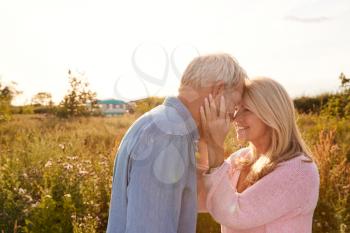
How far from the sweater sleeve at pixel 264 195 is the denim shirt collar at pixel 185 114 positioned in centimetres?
59

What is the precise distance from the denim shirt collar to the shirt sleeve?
0.14 meters

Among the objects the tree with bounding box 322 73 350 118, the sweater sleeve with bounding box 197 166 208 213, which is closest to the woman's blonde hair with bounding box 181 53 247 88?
the sweater sleeve with bounding box 197 166 208 213

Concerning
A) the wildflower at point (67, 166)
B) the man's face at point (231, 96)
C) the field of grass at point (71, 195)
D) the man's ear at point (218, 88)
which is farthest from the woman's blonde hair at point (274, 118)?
the wildflower at point (67, 166)

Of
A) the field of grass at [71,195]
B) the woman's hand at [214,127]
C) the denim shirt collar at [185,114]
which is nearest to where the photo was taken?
the denim shirt collar at [185,114]

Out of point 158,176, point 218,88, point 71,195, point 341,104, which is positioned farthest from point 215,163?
point 341,104

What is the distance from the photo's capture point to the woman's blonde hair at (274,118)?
3.10 metres

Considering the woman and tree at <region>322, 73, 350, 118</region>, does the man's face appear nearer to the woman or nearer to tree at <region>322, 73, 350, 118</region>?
the woman

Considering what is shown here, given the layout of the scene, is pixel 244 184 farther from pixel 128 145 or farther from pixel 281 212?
pixel 128 145

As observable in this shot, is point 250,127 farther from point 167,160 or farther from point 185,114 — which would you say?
point 167,160

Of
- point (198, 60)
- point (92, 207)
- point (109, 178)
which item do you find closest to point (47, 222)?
point (92, 207)

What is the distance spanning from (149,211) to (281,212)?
3.59 ft

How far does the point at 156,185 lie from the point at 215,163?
804mm

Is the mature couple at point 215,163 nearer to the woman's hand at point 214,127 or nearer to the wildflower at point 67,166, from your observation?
the woman's hand at point 214,127

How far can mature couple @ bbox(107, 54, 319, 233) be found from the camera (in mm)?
2238
